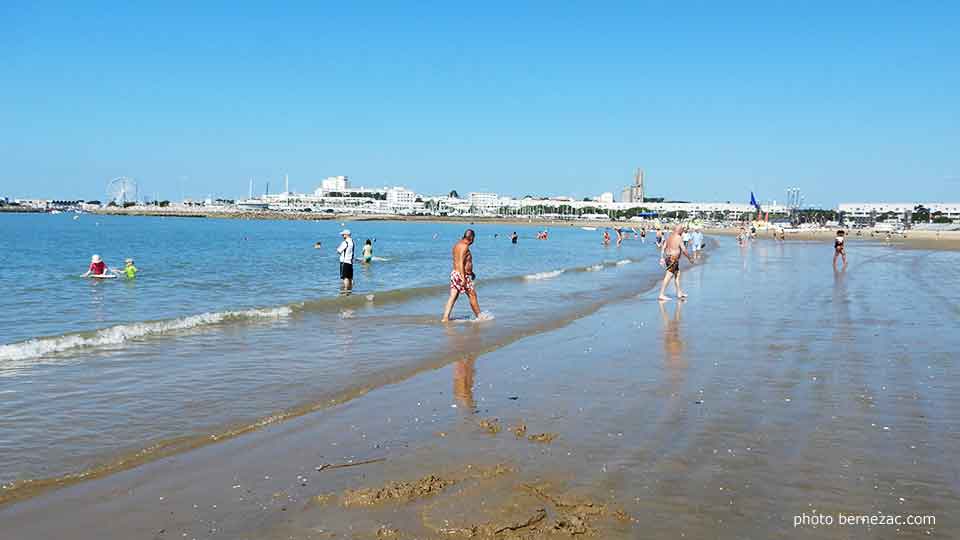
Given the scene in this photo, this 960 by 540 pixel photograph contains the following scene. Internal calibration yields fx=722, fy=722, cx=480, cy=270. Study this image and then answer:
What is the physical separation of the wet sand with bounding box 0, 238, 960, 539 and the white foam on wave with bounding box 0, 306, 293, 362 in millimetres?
5797

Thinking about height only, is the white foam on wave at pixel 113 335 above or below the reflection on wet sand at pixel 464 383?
below

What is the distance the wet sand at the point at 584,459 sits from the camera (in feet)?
13.8

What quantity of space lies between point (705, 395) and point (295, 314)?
32.6ft

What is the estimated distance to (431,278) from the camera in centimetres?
2739

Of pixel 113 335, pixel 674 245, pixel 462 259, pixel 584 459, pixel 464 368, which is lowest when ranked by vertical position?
pixel 113 335

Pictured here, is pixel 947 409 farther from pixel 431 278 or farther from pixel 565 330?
pixel 431 278

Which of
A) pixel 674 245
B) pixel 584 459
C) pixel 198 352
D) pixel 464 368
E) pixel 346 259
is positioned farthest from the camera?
pixel 346 259

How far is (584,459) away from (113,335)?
9.39 m

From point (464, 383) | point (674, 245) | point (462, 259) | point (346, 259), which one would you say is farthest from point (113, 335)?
point (674, 245)

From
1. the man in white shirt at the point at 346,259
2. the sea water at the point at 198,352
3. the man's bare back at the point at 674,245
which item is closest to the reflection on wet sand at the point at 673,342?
the sea water at the point at 198,352

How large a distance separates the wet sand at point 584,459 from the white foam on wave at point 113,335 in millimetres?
5797

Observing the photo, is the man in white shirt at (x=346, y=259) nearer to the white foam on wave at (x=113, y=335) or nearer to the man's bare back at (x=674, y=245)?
the white foam on wave at (x=113, y=335)

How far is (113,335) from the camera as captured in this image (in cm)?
1179

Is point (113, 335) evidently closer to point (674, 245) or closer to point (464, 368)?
point (464, 368)
